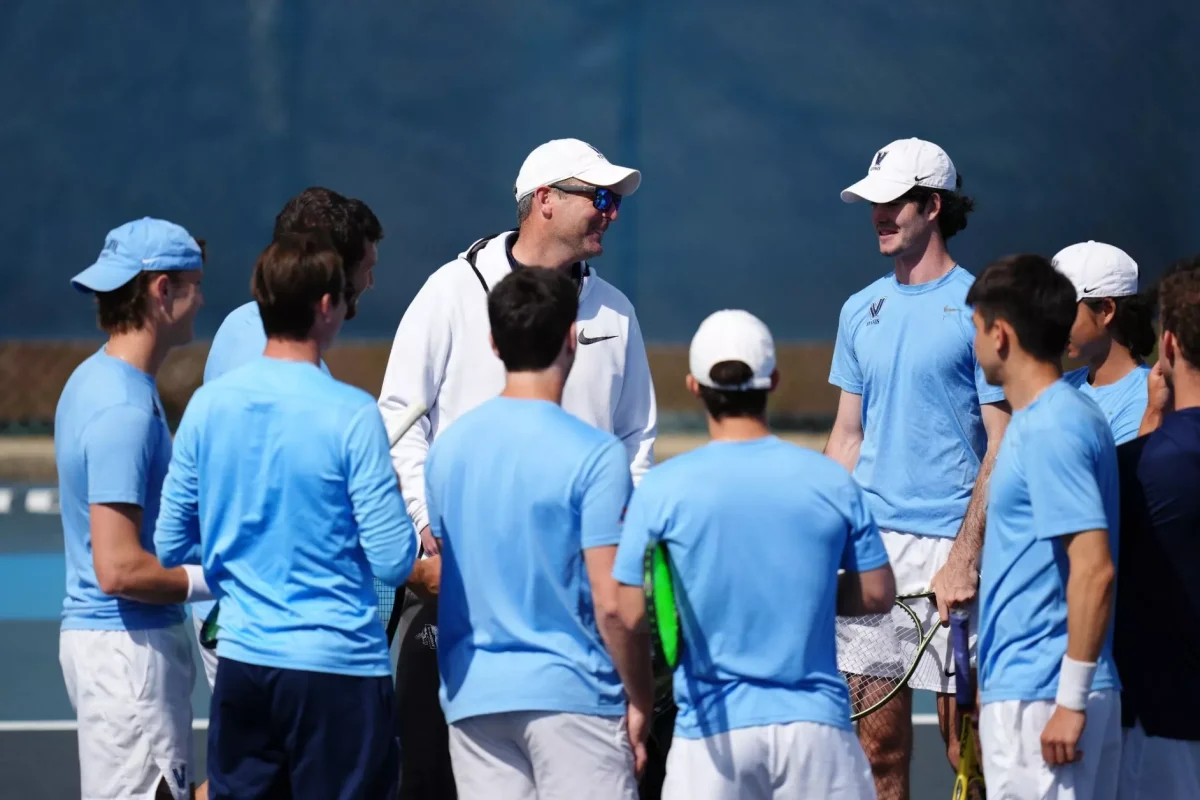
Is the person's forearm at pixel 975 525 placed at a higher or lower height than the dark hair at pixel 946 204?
lower

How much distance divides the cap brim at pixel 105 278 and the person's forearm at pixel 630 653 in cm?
149

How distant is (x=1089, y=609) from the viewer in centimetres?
362

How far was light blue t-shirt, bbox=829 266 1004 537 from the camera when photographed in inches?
204

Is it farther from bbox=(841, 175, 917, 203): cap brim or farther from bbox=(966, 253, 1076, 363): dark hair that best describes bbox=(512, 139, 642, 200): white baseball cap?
bbox=(966, 253, 1076, 363): dark hair

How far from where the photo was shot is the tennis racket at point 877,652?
512 centimetres

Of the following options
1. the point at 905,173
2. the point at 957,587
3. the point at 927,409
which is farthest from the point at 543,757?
the point at 905,173

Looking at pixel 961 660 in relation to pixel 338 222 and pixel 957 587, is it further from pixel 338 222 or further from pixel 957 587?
pixel 338 222

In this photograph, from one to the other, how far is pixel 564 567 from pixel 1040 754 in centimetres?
110

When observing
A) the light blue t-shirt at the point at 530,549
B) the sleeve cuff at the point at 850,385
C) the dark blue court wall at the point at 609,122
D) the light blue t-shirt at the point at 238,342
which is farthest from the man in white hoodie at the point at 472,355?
the dark blue court wall at the point at 609,122

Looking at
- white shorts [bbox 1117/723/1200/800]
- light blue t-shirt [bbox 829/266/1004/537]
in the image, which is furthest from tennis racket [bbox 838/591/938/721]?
white shorts [bbox 1117/723/1200/800]

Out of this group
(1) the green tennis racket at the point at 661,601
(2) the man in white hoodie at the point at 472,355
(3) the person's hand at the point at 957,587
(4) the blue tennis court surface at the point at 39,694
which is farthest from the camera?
(4) the blue tennis court surface at the point at 39,694

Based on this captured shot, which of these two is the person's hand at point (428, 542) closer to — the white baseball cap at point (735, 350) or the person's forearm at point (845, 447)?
the white baseball cap at point (735, 350)

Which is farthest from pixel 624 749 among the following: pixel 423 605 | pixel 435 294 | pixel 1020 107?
pixel 1020 107

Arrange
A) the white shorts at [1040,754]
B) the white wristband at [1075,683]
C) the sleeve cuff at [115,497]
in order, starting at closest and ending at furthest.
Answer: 1. the white wristband at [1075,683]
2. the white shorts at [1040,754]
3. the sleeve cuff at [115,497]
